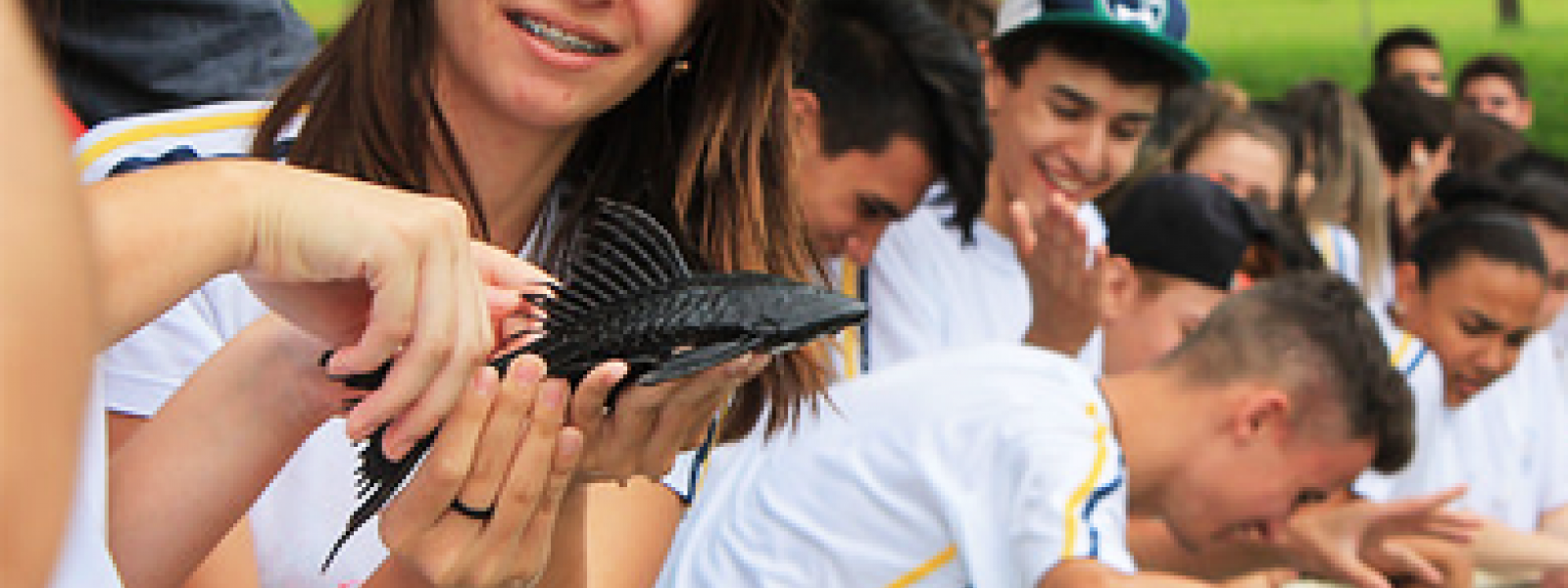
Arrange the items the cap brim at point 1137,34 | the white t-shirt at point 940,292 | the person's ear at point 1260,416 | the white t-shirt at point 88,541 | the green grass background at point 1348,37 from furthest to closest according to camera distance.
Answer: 1. the green grass background at point 1348,37
2. the cap brim at point 1137,34
3. the white t-shirt at point 940,292
4. the person's ear at point 1260,416
5. the white t-shirt at point 88,541

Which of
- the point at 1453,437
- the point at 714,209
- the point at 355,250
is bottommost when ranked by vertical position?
the point at 1453,437

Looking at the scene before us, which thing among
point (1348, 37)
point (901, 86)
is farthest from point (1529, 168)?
point (1348, 37)

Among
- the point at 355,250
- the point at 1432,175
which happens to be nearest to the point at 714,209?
the point at 355,250

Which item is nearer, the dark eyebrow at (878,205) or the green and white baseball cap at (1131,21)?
the dark eyebrow at (878,205)

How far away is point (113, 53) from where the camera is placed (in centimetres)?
184

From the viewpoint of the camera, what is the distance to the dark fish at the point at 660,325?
3.62 feet

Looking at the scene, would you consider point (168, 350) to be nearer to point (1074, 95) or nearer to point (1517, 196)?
point (1074, 95)

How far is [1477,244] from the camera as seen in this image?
13.4 ft

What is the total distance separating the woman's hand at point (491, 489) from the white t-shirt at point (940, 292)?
1.69 meters

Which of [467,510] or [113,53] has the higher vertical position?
[113,53]

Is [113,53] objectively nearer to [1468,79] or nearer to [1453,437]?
[1453,437]

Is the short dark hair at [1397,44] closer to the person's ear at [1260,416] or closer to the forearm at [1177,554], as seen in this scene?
the forearm at [1177,554]

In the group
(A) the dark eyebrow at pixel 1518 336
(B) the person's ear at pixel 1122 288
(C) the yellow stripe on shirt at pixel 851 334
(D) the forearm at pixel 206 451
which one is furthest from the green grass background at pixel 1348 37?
(D) the forearm at pixel 206 451

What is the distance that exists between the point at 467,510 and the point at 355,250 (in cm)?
38
